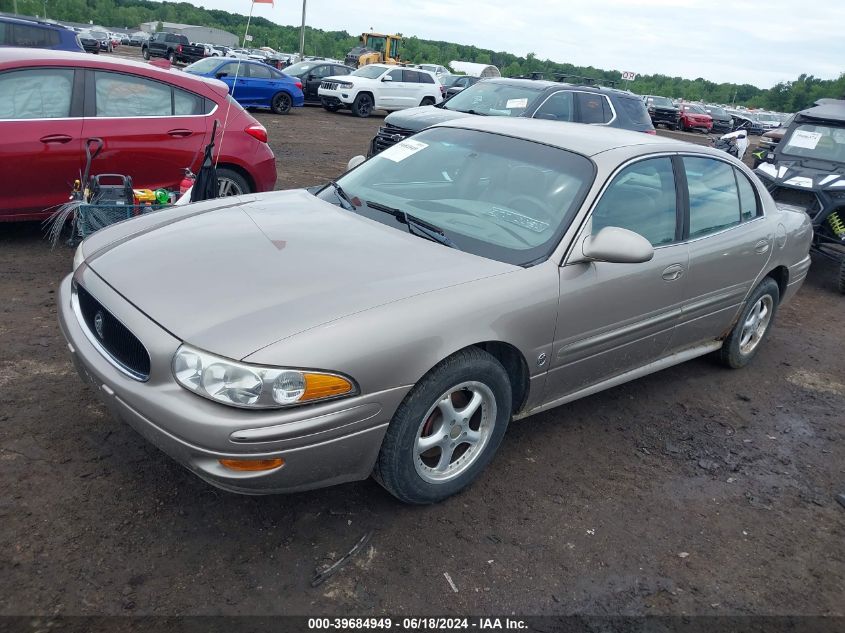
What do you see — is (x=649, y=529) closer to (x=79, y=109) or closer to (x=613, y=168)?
(x=613, y=168)

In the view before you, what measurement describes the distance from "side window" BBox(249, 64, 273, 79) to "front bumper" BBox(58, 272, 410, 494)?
17452mm

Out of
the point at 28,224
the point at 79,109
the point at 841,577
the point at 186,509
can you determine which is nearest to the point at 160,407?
the point at 186,509

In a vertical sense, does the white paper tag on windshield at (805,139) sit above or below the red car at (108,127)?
above

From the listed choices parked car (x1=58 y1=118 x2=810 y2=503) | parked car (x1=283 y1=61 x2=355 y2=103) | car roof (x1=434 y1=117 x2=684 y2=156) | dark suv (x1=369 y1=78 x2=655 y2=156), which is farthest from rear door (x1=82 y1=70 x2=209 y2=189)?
parked car (x1=283 y1=61 x2=355 y2=103)

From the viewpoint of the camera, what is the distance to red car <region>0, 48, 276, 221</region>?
5.27 m

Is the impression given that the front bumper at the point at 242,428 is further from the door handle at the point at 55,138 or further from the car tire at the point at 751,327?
the door handle at the point at 55,138

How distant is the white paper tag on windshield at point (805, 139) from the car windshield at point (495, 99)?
3510mm

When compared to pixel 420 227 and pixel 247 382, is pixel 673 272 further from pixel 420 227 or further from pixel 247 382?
pixel 247 382

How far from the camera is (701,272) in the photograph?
400 cm

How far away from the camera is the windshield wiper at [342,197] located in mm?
3713

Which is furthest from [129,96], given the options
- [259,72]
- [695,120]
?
[695,120]

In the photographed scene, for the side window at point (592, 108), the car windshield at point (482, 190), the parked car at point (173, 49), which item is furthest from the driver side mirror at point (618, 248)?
the parked car at point (173, 49)

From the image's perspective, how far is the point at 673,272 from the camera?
12.4 ft

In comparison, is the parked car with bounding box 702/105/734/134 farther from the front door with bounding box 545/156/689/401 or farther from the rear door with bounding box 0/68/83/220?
the rear door with bounding box 0/68/83/220
